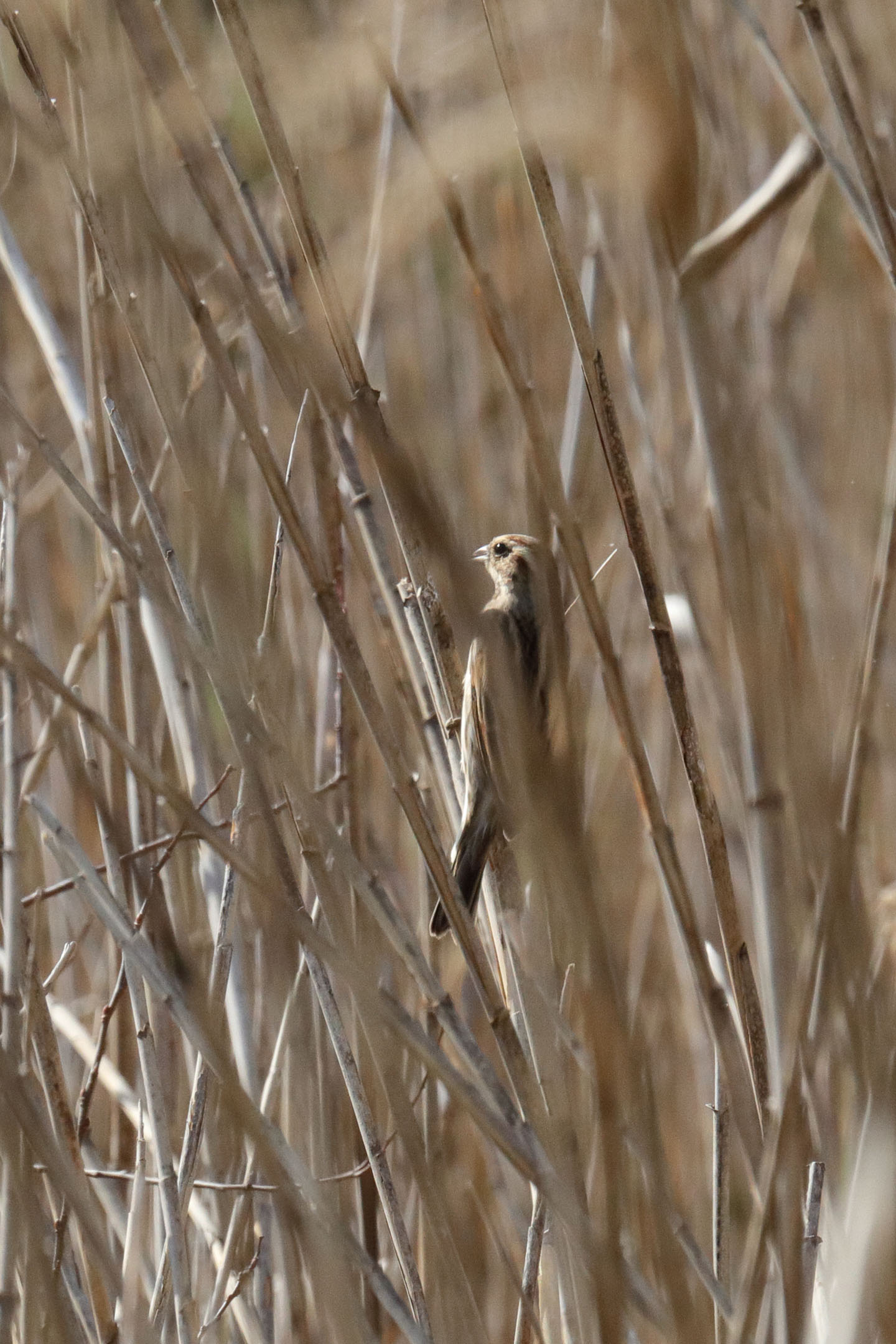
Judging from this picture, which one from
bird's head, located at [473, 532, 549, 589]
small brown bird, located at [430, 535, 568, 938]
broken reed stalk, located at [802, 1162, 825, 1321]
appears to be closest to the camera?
small brown bird, located at [430, 535, 568, 938]

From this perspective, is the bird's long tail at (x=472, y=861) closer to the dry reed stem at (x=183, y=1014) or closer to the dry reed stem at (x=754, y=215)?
the dry reed stem at (x=183, y=1014)

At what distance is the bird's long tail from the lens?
1.54 m

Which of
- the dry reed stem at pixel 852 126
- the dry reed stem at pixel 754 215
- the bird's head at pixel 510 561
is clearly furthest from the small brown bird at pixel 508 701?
the dry reed stem at pixel 852 126

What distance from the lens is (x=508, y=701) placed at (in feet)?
1.74

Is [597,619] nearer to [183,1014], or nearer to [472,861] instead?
[183,1014]

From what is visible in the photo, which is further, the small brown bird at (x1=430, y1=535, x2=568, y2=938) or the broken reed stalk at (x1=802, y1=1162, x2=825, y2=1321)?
the broken reed stalk at (x1=802, y1=1162, x2=825, y2=1321)

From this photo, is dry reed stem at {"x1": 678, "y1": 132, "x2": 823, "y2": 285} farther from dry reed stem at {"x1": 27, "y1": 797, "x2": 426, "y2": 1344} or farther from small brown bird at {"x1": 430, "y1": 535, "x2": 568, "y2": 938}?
dry reed stem at {"x1": 27, "y1": 797, "x2": 426, "y2": 1344}

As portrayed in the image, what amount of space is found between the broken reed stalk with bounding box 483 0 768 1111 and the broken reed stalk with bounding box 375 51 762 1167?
0.05 m

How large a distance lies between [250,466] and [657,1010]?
3.35 ft

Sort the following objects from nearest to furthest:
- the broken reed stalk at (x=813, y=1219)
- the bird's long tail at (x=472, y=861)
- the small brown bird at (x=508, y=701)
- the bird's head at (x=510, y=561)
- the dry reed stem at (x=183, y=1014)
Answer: the small brown bird at (x=508, y=701)
the dry reed stem at (x=183, y=1014)
the broken reed stalk at (x=813, y=1219)
the bird's long tail at (x=472, y=861)
the bird's head at (x=510, y=561)

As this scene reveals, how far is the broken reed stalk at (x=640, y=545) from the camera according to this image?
747 millimetres

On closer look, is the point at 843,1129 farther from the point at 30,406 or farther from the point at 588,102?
the point at 30,406

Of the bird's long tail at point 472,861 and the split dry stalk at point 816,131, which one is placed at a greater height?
the split dry stalk at point 816,131

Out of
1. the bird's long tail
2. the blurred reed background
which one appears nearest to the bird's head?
the blurred reed background
